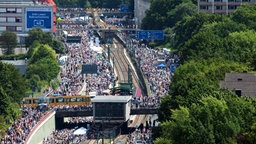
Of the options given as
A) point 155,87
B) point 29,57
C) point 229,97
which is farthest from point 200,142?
point 29,57

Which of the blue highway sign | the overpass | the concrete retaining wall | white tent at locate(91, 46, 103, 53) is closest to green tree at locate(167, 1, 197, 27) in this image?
the blue highway sign

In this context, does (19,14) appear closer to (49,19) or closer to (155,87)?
(49,19)

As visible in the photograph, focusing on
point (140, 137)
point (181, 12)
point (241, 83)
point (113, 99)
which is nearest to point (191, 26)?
point (181, 12)

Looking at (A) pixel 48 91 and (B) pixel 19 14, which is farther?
(B) pixel 19 14

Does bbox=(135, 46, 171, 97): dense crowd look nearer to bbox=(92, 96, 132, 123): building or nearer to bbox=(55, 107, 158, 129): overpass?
bbox=(55, 107, 158, 129): overpass

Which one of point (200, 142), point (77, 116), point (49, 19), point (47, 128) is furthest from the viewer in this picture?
point (49, 19)

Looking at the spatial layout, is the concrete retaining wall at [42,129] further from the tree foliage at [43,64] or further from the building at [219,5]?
the building at [219,5]

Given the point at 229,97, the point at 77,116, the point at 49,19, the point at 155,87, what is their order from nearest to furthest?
the point at 229,97, the point at 77,116, the point at 155,87, the point at 49,19
